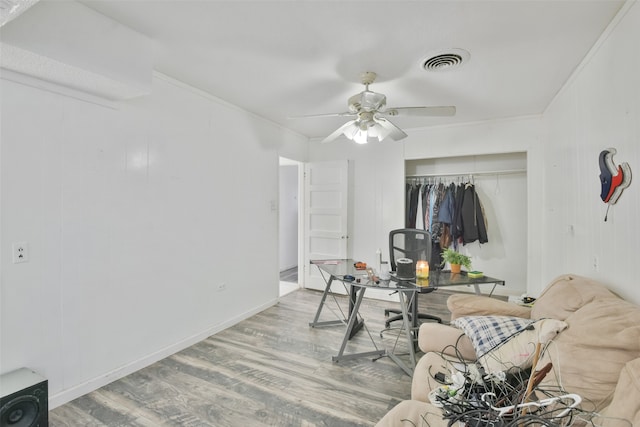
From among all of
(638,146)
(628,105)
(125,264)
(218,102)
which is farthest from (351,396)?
(218,102)

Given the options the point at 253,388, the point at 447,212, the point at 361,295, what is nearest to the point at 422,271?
the point at 361,295

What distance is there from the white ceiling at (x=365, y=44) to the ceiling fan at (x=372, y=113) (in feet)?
0.78

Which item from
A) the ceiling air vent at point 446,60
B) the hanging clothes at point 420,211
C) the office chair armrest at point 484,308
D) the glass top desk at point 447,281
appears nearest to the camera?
the office chair armrest at point 484,308

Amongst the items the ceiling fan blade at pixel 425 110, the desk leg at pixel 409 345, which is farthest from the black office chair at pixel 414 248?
the ceiling fan blade at pixel 425 110

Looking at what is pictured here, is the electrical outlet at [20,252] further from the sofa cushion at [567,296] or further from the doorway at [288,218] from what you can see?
the doorway at [288,218]

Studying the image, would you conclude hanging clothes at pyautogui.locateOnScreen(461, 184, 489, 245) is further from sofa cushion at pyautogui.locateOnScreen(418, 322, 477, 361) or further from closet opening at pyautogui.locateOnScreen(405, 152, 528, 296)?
sofa cushion at pyautogui.locateOnScreen(418, 322, 477, 361)

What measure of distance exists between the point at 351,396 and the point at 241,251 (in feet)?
6.67

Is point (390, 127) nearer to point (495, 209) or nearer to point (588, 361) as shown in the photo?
point (588, 361)

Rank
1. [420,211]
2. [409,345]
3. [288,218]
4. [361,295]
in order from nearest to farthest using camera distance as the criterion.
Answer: [409,345]
[361,295]
[420,211]
[288,218]

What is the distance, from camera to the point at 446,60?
229 centimetres

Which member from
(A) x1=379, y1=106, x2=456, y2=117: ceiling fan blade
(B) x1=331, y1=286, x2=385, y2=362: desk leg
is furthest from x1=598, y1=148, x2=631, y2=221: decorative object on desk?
(B) x1=331, y1=286, x2=385, y2=362: desk leg

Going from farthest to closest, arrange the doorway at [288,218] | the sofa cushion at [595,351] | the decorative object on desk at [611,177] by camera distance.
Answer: the doorway at [288,218] → the decorative object on desk at [611,177] → the sofa cushion at [595,351]

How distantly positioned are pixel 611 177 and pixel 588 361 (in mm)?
1214

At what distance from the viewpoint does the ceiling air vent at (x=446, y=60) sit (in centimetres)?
219
